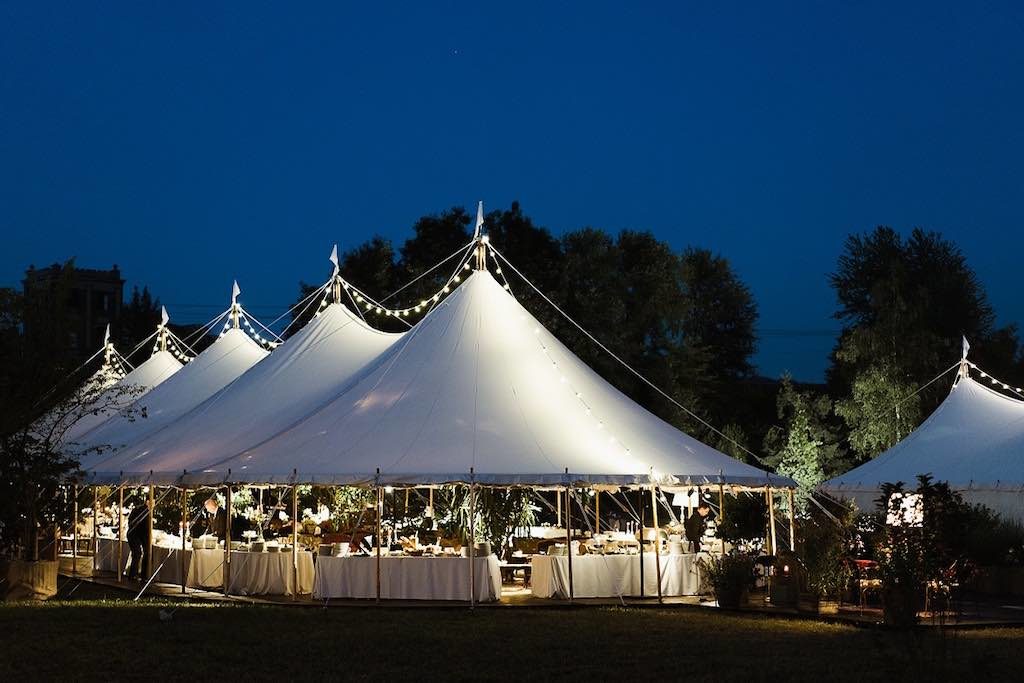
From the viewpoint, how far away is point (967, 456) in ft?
76.9

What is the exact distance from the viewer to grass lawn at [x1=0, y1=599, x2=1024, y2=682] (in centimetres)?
1000

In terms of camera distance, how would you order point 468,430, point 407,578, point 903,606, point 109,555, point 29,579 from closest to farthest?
point 903,606 < point 407,578 < point 29,579 < point 468,430 < point 109,555

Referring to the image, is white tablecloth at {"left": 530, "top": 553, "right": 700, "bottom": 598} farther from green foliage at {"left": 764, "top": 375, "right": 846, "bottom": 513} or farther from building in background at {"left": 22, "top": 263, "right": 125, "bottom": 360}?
building in background at {"left": 22, "top": 263, "right": 125, "bottom": 360}

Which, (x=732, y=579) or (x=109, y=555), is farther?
(x=109, y=555)

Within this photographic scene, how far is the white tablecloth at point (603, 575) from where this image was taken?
16.6 metres

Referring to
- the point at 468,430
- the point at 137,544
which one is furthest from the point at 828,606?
the point at 137,544

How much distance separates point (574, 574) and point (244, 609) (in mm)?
3953

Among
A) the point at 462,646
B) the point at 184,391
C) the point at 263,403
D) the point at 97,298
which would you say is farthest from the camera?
the point at 97,298

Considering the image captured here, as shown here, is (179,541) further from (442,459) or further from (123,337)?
(123,337)

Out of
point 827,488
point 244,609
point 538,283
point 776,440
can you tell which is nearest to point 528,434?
point 244,609

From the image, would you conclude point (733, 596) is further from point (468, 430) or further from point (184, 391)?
point (184, 391)

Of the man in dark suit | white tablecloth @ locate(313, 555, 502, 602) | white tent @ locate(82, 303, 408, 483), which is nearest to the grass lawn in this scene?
white tablecloth @ locate(313, 555, 502, 602)

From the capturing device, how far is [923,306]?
33.6 metres

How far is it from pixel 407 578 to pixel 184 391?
1068cm
